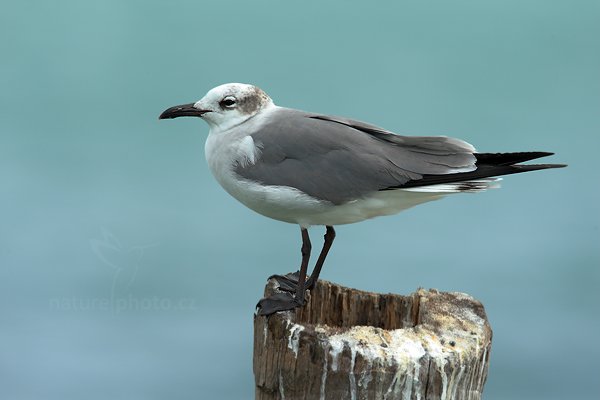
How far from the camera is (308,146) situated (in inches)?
175

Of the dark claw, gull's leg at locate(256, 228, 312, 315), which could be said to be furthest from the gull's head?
the dark claw

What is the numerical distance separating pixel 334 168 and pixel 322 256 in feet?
2.45

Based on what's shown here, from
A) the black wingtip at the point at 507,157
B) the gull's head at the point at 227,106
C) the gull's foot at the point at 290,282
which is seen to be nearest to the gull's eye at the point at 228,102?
the gull's head at the point at 227,106

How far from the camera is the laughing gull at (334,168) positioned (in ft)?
14.2

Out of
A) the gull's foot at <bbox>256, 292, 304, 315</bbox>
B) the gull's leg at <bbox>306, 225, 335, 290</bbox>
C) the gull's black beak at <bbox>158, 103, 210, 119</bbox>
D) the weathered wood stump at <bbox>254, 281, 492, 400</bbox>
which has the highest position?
the gull's black beak at <bbox>158, 103, 210, 119</bbox>

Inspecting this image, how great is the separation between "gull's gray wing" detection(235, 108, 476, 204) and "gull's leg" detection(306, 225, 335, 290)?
659 mm

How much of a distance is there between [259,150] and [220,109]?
0.39 metres

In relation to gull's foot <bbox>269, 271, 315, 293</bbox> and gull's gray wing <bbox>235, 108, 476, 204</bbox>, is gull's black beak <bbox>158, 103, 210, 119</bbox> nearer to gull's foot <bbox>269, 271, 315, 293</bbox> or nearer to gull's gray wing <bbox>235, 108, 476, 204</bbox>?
gull's gray wing <bbox>235, 108, 476, 204</bbox>

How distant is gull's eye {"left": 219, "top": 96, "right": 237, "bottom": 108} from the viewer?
4715 millimetres

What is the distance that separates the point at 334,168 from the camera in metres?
4.40

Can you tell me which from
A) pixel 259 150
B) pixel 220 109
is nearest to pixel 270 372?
pixel 259 150

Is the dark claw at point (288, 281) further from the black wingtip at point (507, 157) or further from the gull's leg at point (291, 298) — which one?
Answer: the black wingtip at point (507, 157)

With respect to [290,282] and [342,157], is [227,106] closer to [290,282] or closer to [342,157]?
[342,157]

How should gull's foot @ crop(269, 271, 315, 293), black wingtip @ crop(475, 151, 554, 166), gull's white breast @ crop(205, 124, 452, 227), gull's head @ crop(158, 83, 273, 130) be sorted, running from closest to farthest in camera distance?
black wingtip @ crop(475, 151, 554, 166)
gull's white breast @ crop(205, 124, 452, 227)
gull's head @ crop(158, 83, 273, 130)
gull's foot @ crop(269, 271, 315, 293)
